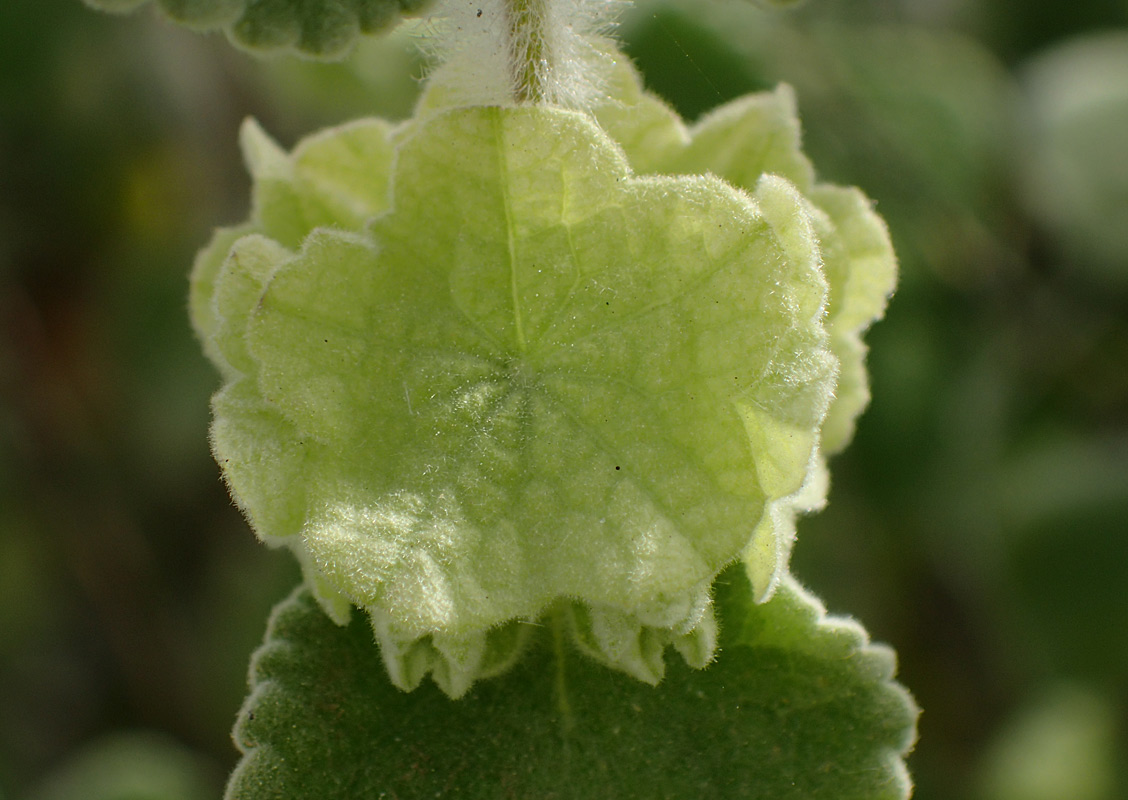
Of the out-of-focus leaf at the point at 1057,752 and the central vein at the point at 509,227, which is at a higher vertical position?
the central vein at the point at 509,227

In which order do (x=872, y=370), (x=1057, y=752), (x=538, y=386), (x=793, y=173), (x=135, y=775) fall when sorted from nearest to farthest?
(x=538, y=386), (x=793, y=173), (x=135, y=775), (x=872, y=370), (x=1057, y=752)

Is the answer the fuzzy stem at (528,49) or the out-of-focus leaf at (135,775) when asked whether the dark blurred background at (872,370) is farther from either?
the fuzzy stem at (528,49)

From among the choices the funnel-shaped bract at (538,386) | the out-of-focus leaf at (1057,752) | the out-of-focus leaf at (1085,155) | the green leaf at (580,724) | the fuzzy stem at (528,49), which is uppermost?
the fuzzy stem at (528,49)

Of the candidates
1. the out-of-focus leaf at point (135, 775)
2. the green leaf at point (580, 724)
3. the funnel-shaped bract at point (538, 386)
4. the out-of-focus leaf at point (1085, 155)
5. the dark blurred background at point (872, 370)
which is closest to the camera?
the funnel-shaped bract at point (538, 386)

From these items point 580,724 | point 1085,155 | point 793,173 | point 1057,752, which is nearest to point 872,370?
point 1085,155

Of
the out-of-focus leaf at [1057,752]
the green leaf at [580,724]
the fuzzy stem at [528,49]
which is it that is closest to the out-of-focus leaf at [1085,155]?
the out-of-focus leaf at [1057,752]

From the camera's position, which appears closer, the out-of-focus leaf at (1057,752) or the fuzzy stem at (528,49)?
the fuzzy stem at (528,49)

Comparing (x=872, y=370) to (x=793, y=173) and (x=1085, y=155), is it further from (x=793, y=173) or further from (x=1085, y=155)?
(x=793, y=173)

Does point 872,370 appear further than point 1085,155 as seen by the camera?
No
